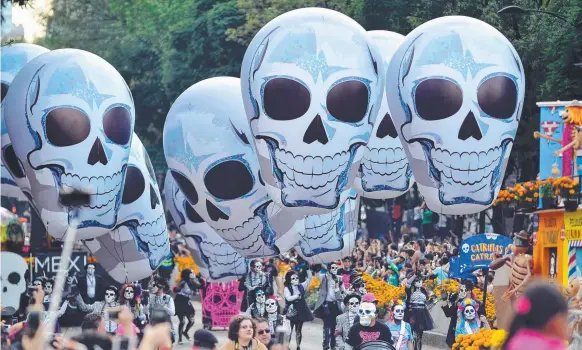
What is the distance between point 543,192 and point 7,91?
792cm

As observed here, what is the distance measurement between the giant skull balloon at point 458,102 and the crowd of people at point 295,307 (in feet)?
5.39

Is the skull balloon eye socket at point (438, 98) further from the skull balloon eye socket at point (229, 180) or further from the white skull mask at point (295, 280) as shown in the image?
the white skull mask at point (295, 280)

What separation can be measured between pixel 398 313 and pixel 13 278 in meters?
4.57

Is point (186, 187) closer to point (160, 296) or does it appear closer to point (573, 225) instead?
point (160, 296)

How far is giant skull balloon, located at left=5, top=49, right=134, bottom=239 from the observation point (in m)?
17.5

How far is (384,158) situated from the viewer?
18.9m

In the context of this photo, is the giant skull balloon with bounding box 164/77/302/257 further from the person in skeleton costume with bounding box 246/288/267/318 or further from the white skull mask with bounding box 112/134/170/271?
the person in skeleton costume with bounding box 246/288/267/318

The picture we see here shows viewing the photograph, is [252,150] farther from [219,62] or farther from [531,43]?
[219,62]

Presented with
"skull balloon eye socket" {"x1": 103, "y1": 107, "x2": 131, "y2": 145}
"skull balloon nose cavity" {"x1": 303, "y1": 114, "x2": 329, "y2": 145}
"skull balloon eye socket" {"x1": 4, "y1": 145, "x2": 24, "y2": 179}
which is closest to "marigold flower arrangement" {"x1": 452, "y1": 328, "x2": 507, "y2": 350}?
"skull balloon nose cavity" {"x1": 303, "y1": 114, "x2": 329, "y2": 145}

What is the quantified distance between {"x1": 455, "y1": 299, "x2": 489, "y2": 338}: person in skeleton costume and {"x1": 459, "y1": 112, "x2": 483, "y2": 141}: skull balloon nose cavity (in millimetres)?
3525

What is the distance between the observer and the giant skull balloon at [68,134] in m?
17.5

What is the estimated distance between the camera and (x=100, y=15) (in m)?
59.0

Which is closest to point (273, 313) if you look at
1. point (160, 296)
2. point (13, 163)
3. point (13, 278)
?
point (160, 296)

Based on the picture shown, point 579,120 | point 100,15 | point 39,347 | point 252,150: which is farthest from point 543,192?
point 100,15
